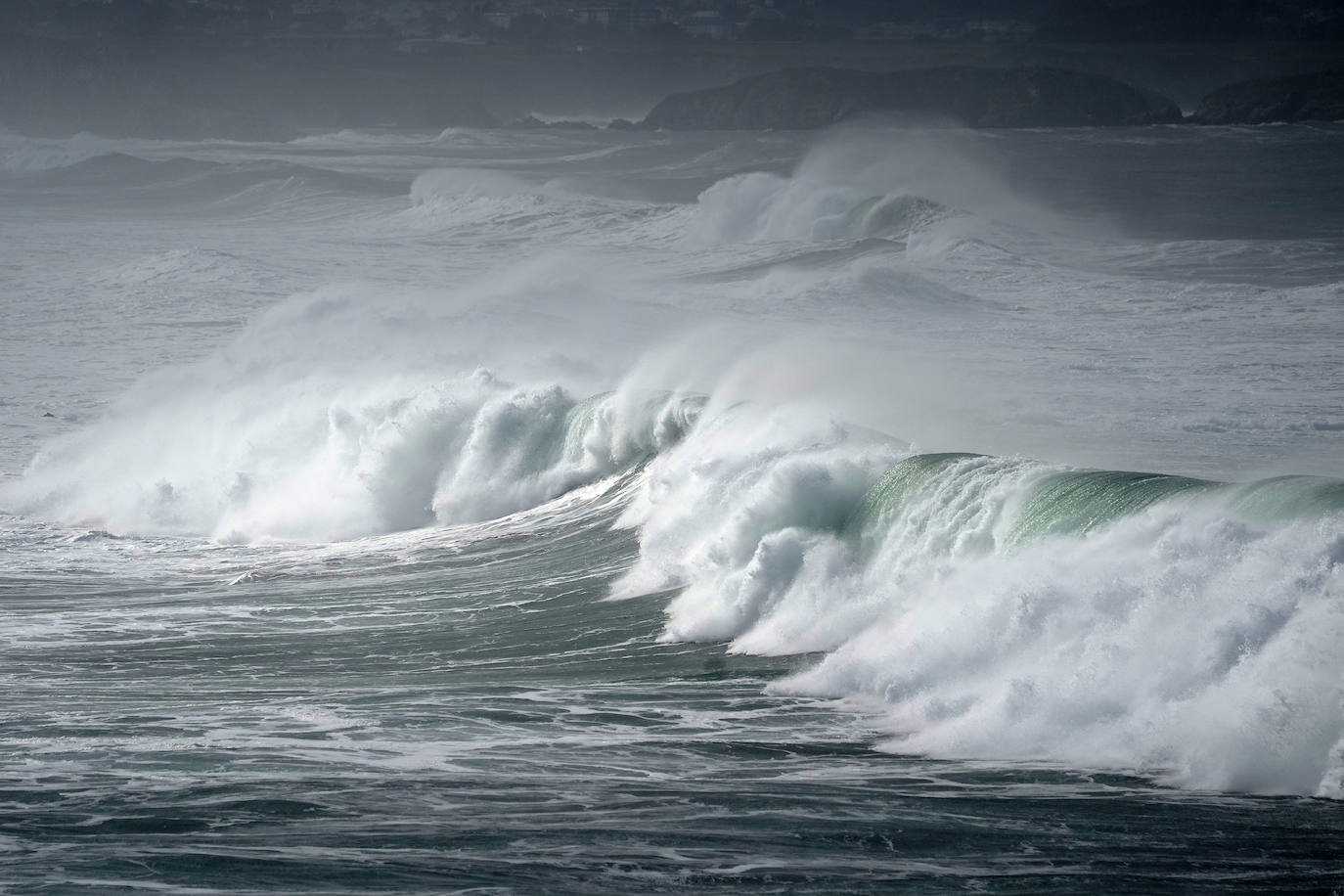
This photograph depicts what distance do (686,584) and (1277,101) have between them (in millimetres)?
57372

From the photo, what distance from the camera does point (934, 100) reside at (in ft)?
240

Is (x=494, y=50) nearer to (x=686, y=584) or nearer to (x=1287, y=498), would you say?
(x=686, y=584)

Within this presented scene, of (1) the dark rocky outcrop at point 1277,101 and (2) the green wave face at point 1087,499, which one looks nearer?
(2) the green wave face at point 1087,499

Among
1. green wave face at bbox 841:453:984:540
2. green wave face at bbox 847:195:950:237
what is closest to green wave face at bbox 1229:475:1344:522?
green wave face at bbox 841:453:984:540

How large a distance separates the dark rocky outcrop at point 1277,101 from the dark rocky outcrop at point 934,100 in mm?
2252

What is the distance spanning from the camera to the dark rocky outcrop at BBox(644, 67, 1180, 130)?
2753 inches

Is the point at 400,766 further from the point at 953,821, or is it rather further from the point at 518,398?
the point at 518,398

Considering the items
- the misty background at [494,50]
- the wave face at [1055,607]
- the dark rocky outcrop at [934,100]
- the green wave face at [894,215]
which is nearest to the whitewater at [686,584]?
the wave face at [1055,607]

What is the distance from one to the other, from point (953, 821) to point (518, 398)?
1177cm

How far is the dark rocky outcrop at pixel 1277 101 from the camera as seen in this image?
63594 millimetres

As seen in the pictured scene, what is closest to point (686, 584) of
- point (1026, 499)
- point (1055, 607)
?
point (1026, 499)

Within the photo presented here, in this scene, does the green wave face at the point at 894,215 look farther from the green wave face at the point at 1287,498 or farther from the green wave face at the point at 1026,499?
the green wave face at the point at 1287,498

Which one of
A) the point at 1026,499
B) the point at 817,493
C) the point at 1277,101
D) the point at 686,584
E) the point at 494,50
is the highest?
the point at 494,50

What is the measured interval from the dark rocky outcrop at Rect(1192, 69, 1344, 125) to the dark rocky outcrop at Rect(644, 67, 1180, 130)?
2.25 m
